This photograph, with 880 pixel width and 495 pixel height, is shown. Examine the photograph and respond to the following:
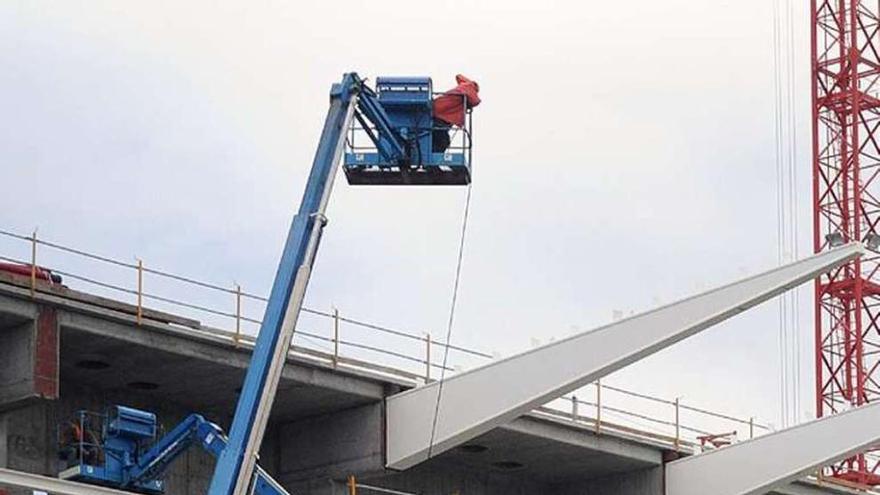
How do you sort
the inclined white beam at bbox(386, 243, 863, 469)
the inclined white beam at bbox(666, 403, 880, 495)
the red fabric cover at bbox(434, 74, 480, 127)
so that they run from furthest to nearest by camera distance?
the inclined white beam at bbox(666, 403, 880, 495) → the inclined white beam at bbox(386, 243, 863, 469) → the red fabric cover at bbox(434, 74, 480, 127)

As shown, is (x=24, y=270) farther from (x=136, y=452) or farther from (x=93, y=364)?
(x=136, y=452)

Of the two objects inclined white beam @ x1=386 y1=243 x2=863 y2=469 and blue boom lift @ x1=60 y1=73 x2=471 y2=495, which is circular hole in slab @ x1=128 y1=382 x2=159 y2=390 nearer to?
blue boom lift @ x1=60 y1=73 x2=471 y2=495

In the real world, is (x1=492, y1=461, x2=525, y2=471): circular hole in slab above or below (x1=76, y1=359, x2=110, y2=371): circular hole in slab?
above

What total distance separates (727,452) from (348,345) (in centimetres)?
1292

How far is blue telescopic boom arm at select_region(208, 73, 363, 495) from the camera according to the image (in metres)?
45.6

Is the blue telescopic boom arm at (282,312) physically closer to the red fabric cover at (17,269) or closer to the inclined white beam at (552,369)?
the red fabric cover at (17,269)

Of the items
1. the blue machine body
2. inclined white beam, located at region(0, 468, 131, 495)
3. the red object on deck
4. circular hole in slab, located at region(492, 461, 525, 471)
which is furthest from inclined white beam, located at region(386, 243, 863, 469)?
inclined white beam, located at region(0, 468, 131, 495)

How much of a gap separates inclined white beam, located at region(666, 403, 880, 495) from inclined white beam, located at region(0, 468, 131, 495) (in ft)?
77.4

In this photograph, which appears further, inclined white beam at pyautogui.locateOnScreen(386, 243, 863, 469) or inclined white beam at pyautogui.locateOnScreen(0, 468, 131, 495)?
inclined white beam at pyautogui.locateOnScreen(386, 243, 863, 469)

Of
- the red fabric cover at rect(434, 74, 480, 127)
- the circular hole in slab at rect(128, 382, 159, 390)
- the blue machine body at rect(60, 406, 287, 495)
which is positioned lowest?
the blue machine body at rect(60, 406, 287, 495)

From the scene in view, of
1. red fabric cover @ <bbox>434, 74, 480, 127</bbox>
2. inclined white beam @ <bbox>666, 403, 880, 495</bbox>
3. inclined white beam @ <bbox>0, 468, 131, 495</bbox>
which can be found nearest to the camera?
inclined white beam @ <bbox>0, 468, 131, 495</bbox>

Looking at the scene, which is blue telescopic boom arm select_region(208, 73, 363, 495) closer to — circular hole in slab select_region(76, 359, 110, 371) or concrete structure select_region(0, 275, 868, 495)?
concrete structure select_region(0, 275, 868, 495)

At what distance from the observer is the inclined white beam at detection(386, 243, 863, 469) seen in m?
56.3

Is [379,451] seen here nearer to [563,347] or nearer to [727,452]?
[563,347]
